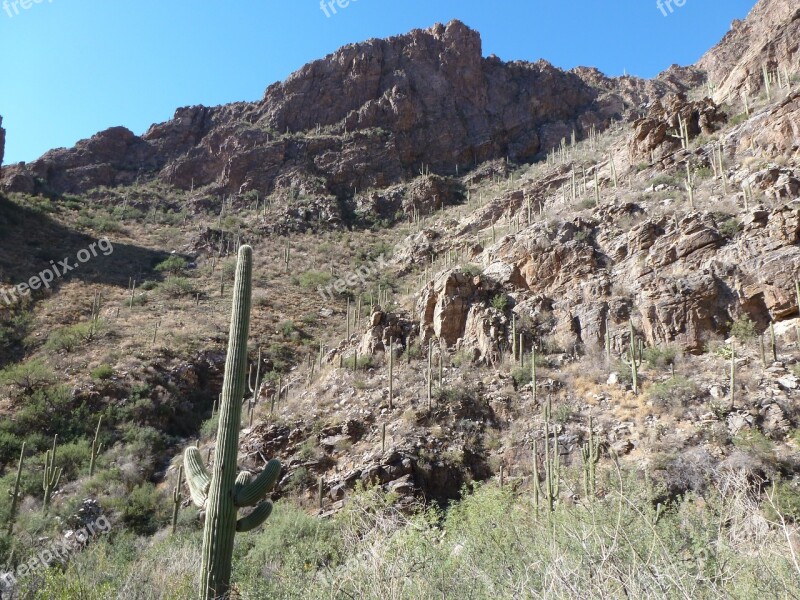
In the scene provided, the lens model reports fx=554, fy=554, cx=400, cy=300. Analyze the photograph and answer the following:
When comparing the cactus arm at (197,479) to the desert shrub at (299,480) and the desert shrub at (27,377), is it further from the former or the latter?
the desert shrub at (27,377)

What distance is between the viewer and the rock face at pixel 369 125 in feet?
139

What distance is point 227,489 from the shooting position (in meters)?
6.41

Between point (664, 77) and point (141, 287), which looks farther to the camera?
point (664, 77)

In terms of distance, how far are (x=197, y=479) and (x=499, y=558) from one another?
12.4 feet

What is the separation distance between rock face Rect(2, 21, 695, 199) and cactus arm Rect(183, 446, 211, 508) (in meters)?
33.7

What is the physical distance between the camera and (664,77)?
1973 inches

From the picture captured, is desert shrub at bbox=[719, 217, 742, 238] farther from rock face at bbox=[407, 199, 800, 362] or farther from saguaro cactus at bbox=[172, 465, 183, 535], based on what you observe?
saguaro cactus at bbox=[172, 465, 183, 535]

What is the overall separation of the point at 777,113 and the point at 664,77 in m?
33.3

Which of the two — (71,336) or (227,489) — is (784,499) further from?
(71,336)

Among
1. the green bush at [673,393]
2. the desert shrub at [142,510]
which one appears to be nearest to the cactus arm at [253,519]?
the desert shrub at [142,510]

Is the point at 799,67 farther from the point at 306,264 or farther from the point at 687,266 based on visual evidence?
the point at 306,264

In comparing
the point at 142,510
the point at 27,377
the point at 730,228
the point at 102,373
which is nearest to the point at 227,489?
the point at 142,510

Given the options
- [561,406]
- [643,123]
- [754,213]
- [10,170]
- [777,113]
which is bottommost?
[561,406]

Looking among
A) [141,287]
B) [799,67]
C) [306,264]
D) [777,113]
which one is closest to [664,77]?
[799,67]
